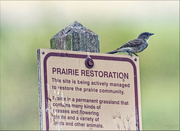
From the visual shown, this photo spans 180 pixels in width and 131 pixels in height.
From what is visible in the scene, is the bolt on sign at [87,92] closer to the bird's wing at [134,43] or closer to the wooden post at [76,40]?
the wooden post at [76,40]

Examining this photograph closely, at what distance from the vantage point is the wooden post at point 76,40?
464 centimetres

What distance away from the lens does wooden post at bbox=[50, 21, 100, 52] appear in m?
4.64

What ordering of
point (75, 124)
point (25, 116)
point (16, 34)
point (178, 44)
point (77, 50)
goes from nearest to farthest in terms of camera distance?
point (75, 124), point (77, 50), point (25, 116), point (16, 34), point (178, 44)

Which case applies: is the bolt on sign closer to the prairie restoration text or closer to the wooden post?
the prairie restoration text

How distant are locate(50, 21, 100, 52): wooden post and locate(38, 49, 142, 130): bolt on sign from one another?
0.51ft

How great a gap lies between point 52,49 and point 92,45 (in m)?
0.41

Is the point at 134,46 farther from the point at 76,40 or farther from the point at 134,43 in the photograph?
the point at 76,40

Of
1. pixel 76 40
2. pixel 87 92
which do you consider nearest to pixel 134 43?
pixel 76 40

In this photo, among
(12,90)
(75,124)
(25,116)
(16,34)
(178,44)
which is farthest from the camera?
(178,44)

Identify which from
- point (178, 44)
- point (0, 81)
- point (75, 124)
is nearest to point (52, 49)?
point (75, 124)

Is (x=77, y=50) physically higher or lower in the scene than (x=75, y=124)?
higher

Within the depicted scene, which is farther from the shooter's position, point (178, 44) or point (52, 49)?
point (178, 44)

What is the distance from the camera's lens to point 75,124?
14.1 feet

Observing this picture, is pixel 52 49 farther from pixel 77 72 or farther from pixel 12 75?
pixel 12 75
